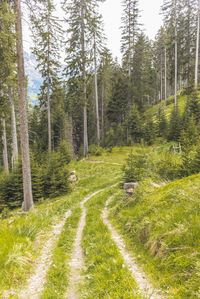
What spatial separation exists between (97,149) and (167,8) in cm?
2545

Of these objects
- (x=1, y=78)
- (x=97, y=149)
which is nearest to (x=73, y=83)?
(x=97, y=149)

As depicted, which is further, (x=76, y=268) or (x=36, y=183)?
(x=36, y=183)

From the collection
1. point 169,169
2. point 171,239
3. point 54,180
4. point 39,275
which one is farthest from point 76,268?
point 54,180

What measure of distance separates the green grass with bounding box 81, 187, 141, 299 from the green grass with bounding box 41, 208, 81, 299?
438 mm

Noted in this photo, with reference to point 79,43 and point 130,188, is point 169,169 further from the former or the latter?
point 79,43

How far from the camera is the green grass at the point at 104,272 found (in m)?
2.63

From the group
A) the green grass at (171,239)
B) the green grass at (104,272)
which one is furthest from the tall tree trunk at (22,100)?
the green grass at (171,239)

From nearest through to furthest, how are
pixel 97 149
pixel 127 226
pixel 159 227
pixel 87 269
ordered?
1. pixel 87 269
2. pixel 159 227
3. pixel 127 226
4. pixel 97 149

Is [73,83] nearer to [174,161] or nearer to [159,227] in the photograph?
[174,161]

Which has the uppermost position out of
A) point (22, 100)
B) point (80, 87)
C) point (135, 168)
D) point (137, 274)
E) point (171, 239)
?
point (80, 87)

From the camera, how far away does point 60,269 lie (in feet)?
11.6

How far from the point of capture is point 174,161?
9.09 m

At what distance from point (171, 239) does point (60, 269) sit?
2.59 m

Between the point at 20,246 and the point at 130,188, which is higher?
the point at 130,188
